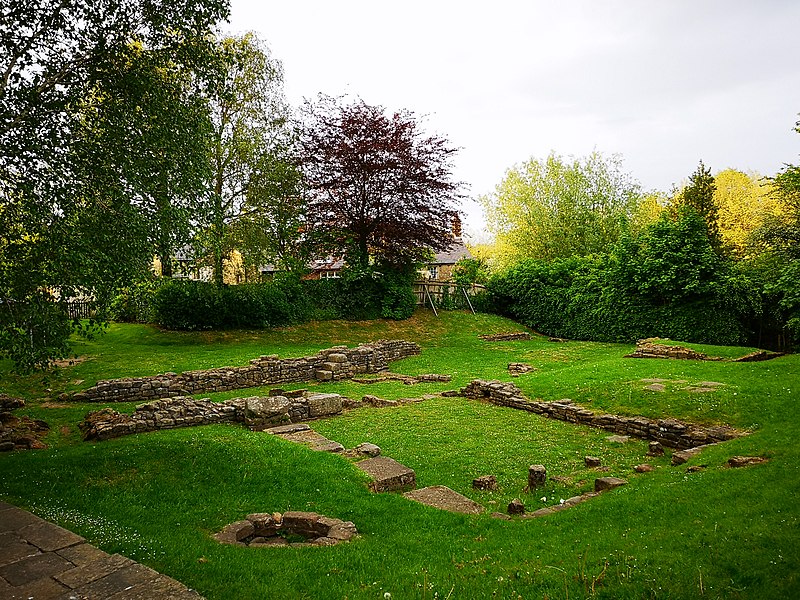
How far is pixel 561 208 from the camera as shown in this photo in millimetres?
44219

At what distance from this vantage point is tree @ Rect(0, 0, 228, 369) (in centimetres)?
852

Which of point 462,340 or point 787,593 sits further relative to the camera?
point 462,340

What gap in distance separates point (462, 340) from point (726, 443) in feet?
66.2

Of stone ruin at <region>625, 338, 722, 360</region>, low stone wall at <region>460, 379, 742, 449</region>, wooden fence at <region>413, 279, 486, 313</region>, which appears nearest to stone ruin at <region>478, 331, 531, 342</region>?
wooden fence at <region>413, 279, 486, 313</region>

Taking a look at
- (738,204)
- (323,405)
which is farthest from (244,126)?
(738,204)

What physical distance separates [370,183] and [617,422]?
2261 cm

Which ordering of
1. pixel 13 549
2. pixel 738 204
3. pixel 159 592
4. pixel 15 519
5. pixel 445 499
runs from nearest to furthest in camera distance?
pixel 159 592 < pixel 13 549 < pixel 15 519 < pixel 445 499 < pixel 738 204

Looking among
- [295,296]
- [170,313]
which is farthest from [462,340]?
[170,313]

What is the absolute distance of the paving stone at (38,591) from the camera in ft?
14.5

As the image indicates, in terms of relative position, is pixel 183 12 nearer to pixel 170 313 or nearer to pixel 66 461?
pixel 66 461

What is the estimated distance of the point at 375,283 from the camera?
1315 inches

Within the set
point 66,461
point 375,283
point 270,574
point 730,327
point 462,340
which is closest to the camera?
point 270,574

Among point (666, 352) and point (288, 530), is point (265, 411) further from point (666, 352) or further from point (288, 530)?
point (666, 352)

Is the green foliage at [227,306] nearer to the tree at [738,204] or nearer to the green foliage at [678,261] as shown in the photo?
the green foliage at [678,261]
